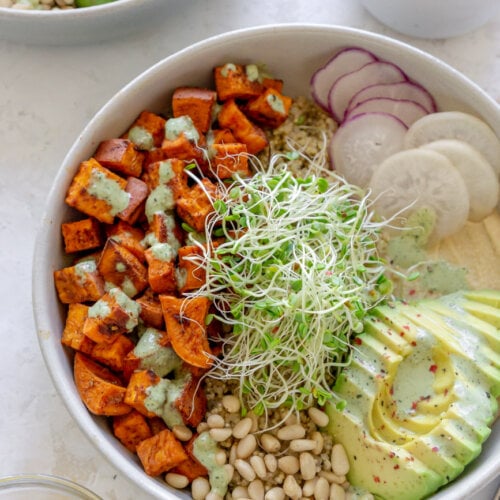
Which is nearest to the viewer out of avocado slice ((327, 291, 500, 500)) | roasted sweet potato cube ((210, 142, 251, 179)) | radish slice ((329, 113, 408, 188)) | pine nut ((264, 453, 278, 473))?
avocado slice ((327, 291, 500, 500))

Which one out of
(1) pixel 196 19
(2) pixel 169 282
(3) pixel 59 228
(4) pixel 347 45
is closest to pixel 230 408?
(2) pixel 169 282

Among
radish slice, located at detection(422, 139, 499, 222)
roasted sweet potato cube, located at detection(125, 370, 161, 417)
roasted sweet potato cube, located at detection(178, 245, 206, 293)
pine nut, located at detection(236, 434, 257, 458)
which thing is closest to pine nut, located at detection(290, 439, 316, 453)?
pine nut, located at detection(236, 434, 257, 458)

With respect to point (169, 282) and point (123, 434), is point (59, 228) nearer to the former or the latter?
point (169, 282)

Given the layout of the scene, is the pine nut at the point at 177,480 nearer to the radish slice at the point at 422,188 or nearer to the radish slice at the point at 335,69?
the radish slice at the point at 422,188

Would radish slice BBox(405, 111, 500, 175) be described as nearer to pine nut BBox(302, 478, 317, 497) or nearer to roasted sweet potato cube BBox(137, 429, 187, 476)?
pine nut BBox(302, 478, 317, 497)

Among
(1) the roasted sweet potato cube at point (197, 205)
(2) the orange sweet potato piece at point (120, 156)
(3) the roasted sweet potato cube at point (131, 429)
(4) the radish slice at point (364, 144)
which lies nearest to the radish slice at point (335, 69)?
(4) the radish slice at point (364, 144)

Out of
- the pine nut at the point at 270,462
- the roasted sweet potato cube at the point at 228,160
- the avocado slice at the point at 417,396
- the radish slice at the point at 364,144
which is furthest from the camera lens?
the radish slice at the point at 364,144
